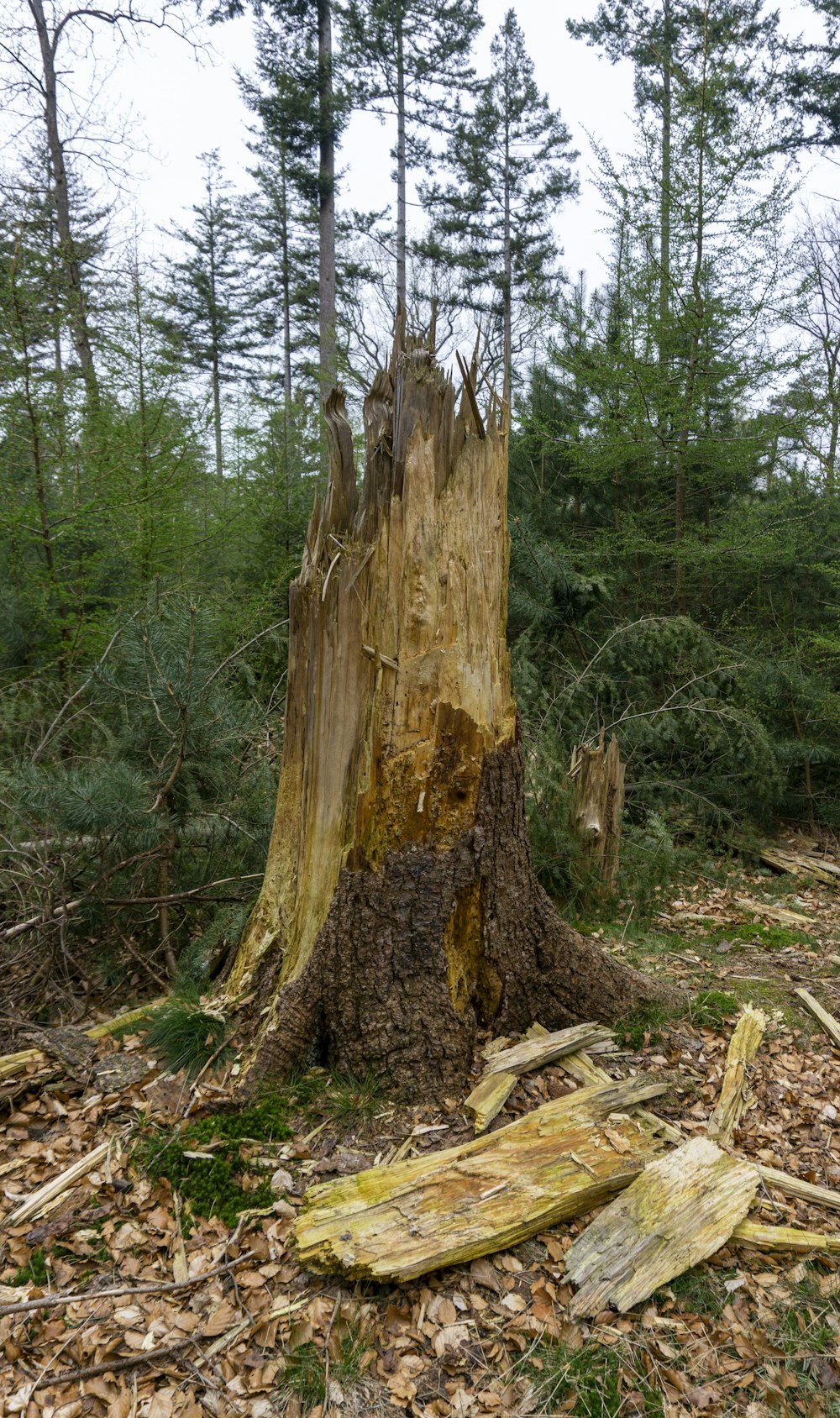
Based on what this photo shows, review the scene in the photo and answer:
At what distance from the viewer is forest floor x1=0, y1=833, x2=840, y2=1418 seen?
1842mm

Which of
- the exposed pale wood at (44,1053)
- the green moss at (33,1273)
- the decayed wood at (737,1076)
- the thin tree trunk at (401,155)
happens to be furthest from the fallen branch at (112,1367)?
the thin tree trunk at (401,155)

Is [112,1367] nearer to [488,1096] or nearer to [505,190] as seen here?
[488,1096]

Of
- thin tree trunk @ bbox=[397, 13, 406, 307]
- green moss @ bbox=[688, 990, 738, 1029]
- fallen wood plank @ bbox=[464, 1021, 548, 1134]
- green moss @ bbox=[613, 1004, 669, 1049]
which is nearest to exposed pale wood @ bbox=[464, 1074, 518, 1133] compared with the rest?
→ fallen wood plank @ bbox=[464, 1021, 548, 1134]

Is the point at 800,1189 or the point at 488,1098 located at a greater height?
the point at 488,1098

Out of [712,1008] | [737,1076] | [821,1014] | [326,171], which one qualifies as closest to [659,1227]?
[737,1076]

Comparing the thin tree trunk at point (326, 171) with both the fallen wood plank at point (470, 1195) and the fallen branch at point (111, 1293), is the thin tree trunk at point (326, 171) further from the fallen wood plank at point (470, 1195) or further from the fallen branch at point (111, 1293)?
the fallen branch at point (111, 1293)

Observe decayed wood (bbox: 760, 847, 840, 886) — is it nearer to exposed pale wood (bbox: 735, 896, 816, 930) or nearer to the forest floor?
exposed pale wood (bbox: 735, 896, 816, 930)

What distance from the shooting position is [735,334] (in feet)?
22.8

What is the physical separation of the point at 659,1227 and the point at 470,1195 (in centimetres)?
56

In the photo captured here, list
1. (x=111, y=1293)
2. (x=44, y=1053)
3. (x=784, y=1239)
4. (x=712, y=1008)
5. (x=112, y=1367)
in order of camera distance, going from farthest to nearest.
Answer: (x=712, y=1008), (x=44, y=1053), (x=784, y=1239), (x=111, y=1293), (x=112, y=1367)

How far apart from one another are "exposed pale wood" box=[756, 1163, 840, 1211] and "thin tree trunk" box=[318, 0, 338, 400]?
1183 cm

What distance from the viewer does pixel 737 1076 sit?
2.90 m

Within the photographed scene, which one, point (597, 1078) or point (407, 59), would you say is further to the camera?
point (407, 59)

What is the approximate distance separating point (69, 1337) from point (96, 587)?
5552 millimetres
